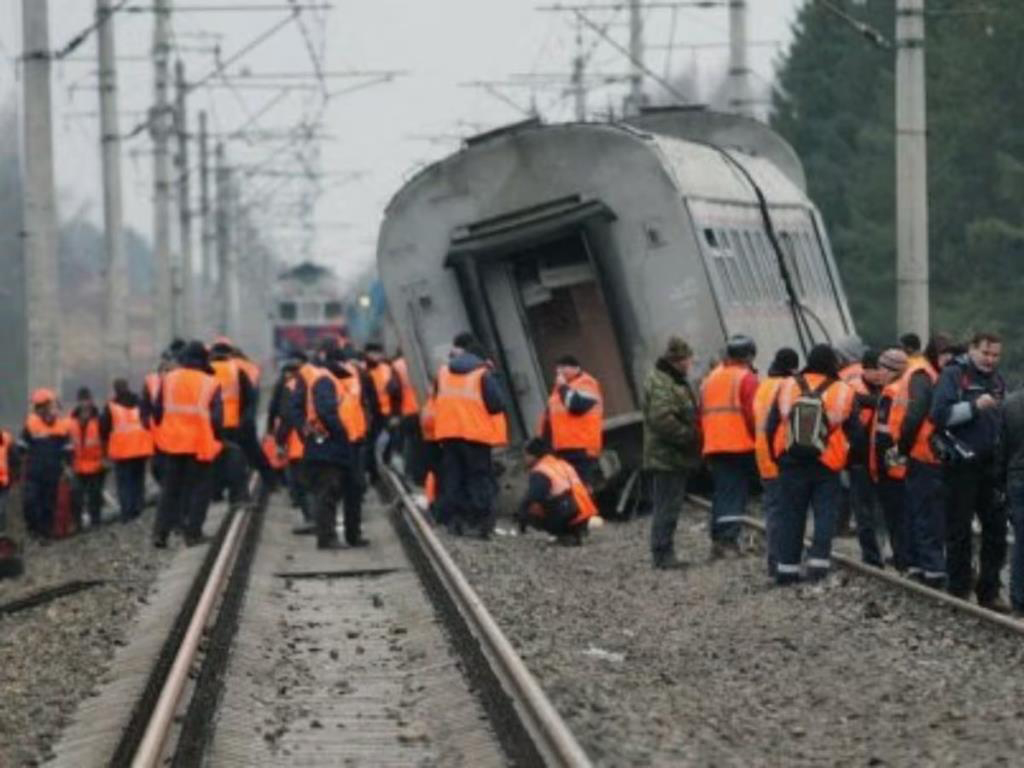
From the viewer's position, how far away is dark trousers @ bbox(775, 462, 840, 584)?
665 inches

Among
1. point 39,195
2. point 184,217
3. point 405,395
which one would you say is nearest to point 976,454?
point 39,195

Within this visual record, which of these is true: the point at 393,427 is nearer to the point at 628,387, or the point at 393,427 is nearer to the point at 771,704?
the point at 628,387

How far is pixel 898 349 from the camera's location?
18.1 meters

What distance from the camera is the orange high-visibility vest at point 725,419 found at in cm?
1894

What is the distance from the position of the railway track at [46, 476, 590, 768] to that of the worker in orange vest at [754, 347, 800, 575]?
2.25 meters

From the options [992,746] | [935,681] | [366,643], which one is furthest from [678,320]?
[992,746]

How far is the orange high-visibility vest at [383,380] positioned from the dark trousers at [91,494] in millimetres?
3471

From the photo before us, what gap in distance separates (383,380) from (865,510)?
11920 mm

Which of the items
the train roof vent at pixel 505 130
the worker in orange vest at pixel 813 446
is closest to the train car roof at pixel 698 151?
the train roof vent at pixel 505 130

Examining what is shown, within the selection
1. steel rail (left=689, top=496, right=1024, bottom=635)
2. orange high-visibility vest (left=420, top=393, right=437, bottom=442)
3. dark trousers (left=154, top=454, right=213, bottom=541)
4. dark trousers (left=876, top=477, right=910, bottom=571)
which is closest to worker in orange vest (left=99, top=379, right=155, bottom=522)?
orange high-visibility vest (left=420, top=393, right=437, bottom=442)

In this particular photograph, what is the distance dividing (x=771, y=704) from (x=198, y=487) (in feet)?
35.8

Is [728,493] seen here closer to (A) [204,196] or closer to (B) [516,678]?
(B) [516,678]

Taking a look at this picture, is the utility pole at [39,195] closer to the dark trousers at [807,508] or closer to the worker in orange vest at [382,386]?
the worker in orange vest at [382,386]

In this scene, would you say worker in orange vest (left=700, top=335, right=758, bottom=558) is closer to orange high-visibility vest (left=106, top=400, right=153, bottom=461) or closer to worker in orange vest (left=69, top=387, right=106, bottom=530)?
orange high-visibility vest (left=106, top=400, right=153, bottom=461)
